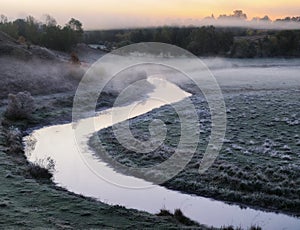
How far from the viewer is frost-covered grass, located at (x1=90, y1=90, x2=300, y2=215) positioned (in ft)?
77.0

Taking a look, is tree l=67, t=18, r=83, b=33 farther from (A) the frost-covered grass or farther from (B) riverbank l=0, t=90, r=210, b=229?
(B) riverbank l=0, t=90, r=210, b=229

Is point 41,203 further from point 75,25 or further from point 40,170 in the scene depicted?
point 75,25

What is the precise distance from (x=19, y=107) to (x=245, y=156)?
25.9 metres

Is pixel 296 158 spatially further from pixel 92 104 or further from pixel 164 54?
pixel 164 54

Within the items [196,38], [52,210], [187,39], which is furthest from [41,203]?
[187,39]

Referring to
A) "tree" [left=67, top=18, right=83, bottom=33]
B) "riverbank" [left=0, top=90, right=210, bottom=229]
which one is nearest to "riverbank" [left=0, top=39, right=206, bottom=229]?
"riverbank" [left=0, top=90, right=210, bottom=229]

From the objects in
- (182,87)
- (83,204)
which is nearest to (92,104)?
(182,87)

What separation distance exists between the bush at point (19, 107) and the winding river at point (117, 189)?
4.28 m

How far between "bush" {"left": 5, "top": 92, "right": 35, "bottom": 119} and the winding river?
428 centimetres

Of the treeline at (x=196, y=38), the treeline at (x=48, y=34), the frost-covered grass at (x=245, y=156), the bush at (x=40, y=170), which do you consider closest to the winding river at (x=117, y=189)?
the bush at (x=40, y=170)

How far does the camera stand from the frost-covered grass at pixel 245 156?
23469 mm

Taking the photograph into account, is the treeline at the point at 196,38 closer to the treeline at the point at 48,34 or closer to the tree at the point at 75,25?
the tree at the point at 75,25

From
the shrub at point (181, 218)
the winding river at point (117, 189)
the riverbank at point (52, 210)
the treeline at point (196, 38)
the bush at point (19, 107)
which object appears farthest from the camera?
the treeline at point (196, 38)

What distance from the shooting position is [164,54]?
128 metres
